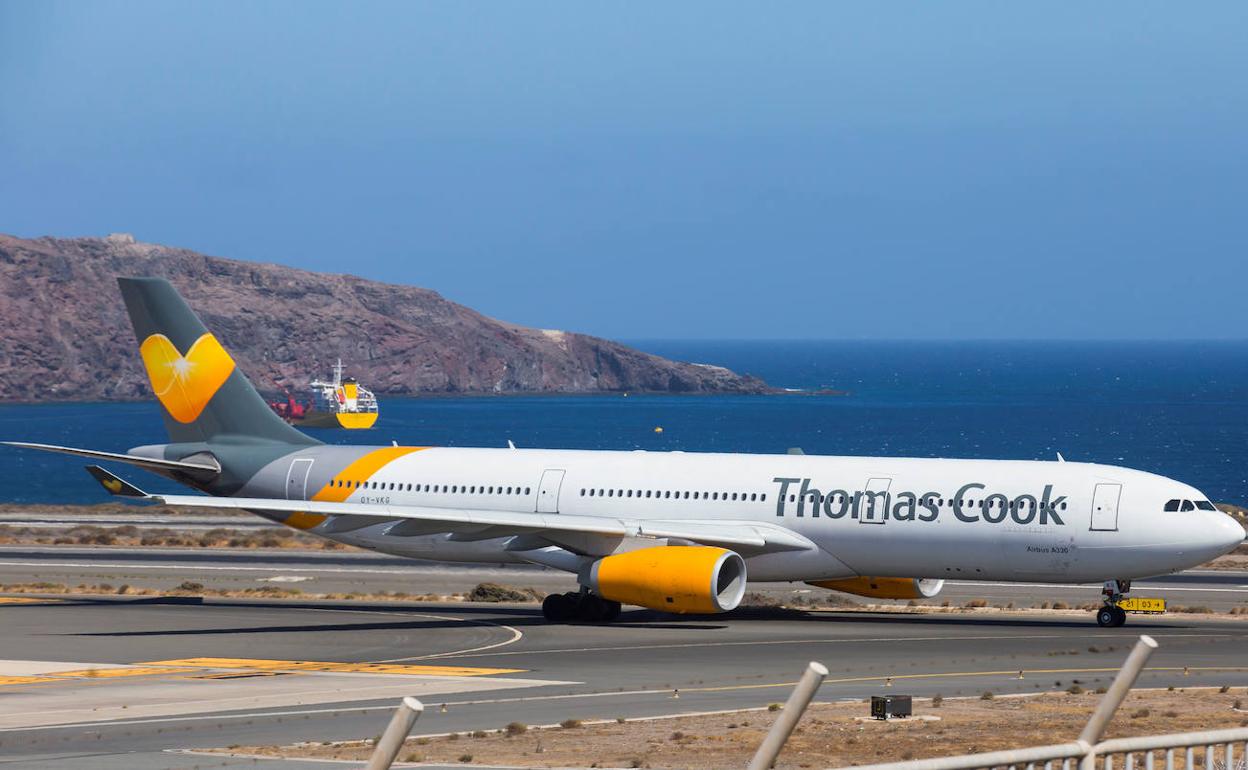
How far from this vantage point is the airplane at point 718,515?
127ft

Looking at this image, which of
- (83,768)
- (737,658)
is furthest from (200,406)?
(83,768)

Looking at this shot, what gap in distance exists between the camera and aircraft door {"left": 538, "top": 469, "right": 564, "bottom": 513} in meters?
44.1

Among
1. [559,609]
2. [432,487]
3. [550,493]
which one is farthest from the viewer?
[432,487]

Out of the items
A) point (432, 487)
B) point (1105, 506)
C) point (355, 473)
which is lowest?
point (432, 487)

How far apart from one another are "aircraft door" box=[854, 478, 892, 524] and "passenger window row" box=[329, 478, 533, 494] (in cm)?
861

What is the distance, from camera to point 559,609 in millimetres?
41531

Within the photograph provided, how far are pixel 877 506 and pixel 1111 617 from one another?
18.2 feet

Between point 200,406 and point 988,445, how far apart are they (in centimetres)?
14537

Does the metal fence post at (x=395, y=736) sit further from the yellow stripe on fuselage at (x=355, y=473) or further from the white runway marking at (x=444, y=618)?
the yellow stripe on fuselage at (x=355, y=473)

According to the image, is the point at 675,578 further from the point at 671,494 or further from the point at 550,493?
the point at 550,493

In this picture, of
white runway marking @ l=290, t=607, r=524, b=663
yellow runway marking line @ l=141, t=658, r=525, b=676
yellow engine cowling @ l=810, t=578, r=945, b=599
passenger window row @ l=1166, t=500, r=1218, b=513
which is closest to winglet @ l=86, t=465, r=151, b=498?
white runway marking @ l=290, t=607, r=524, b=663

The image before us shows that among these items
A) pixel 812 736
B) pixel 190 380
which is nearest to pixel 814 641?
pixel 812 736

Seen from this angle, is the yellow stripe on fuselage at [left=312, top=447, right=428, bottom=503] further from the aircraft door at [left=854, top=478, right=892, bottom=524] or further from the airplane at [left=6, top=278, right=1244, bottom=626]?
the aircraft door at [left=854, top=478, right=892, bottom=524]

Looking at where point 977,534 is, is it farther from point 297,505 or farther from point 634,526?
point 297,505
